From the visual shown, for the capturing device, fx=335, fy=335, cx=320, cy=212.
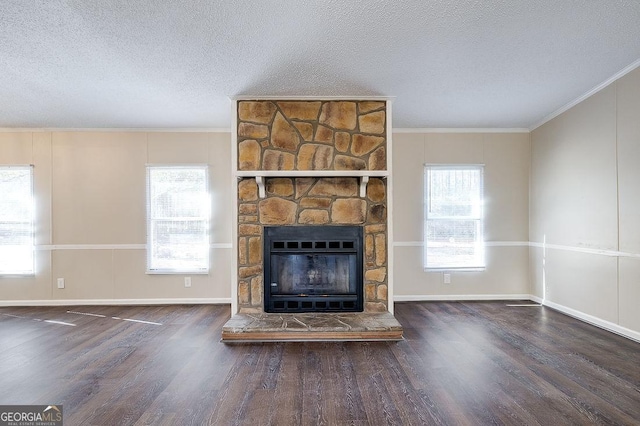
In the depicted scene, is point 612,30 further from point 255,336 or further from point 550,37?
point 255,336

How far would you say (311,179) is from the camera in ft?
12.7

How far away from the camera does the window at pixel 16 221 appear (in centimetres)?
481

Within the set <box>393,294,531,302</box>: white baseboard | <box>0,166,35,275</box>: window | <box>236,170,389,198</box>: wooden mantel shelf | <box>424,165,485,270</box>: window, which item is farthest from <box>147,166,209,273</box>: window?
<box>424,165,485,270</box>: window

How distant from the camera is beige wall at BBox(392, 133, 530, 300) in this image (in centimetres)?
500

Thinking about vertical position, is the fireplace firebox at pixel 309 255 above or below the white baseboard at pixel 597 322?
above

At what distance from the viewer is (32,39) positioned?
262 cm

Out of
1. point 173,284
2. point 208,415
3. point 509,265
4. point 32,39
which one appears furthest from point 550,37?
point 173,284

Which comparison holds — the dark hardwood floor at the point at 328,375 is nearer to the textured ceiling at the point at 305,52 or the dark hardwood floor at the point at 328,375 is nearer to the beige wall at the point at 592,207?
the beige wall at the point at 592,207

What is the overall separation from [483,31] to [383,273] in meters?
2.51

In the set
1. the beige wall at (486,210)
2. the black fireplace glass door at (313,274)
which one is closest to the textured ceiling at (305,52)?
the beige wall at (486,210)

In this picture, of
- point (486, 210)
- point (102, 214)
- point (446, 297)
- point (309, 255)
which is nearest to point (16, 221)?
point (102, 214)

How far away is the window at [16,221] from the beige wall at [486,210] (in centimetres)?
531

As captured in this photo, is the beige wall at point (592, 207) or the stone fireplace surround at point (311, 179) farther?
the stone fireplace surround at point (311, 179)

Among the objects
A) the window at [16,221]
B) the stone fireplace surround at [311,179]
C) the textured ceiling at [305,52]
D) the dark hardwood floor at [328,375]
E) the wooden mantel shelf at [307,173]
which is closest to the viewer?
the dark hardwood floor at [328,375]
